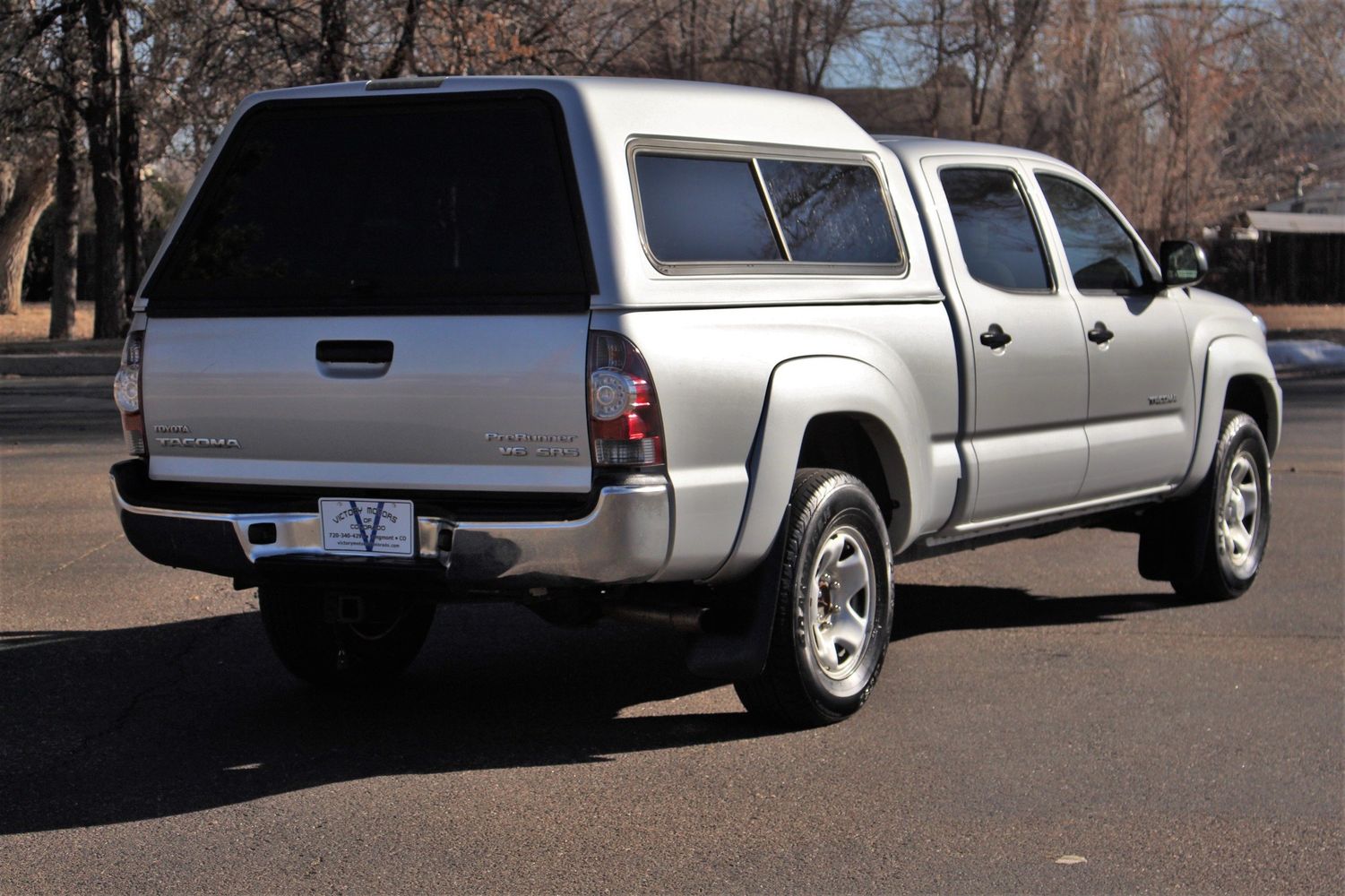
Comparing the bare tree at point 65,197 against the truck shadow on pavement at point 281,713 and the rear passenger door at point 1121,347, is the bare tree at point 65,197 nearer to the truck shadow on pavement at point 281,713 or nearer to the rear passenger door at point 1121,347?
the truck shadow on pavement at point 281,713

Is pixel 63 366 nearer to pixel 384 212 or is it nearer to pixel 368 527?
pixel 384 212

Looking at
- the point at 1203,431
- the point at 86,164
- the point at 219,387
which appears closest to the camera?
the point at 219,387

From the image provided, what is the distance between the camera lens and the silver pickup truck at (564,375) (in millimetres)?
5141

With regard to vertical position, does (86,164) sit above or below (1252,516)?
above

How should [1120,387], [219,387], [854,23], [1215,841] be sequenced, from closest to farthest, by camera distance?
1. [1215,841]
2. [219,387]
3. [1120,387]
4. [854,23]

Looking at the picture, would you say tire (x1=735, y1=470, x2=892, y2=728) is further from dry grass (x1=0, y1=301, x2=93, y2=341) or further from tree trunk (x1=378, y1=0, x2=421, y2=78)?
dry grass (x1=0, y1=301, x2=93, y2=341)

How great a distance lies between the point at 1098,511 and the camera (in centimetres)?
761

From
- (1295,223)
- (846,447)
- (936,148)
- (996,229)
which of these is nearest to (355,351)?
(846,447)

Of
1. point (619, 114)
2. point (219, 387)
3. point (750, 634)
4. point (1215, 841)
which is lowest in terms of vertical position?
point (1215, 841)

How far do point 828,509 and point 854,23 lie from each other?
2425 cm

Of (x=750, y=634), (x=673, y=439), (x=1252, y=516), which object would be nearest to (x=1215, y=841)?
(x=750, y=634)

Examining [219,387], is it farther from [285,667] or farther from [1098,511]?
[1098,511]

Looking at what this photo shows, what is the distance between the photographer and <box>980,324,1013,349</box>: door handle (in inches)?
263

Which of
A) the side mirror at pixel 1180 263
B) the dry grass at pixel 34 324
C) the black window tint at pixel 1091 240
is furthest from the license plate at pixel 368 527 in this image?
the dry grass at pixel 34 324
